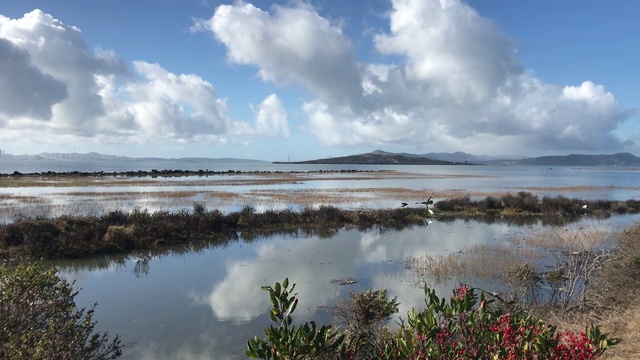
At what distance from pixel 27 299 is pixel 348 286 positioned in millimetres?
11392

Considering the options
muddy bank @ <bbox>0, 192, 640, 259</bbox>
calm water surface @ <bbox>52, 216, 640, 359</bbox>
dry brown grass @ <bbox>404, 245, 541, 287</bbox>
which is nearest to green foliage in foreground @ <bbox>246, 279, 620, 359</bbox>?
calm water surface @ <bbox>52, 216, 640, 359</bbox>

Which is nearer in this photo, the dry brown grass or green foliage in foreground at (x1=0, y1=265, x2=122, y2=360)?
green foliage in foreground at (x1=0, y1=265, x2=122, y2=360)

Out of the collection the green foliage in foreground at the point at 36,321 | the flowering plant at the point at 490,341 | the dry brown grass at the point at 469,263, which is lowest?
the dry brown grass at the point at 469,263

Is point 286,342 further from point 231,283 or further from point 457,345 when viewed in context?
point 231,283

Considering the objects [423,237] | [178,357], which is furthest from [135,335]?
A: [423,237]

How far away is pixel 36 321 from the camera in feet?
22.0

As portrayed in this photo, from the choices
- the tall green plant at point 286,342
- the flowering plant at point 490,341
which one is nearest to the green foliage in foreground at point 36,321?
the tall green plant at point 286,342

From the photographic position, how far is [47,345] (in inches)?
221

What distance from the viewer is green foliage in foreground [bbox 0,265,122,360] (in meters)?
5.33

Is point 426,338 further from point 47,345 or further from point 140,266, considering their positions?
point 140,266

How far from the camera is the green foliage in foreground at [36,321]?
5.33 meters

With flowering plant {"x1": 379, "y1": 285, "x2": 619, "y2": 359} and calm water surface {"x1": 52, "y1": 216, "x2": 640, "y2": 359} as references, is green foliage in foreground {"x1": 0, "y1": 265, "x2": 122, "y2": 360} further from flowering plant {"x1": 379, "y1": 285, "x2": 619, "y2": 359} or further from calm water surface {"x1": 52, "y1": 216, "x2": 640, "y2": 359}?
flowering plant {"x1": 379, "y1": 285, "x2": 619, "y2": 359}

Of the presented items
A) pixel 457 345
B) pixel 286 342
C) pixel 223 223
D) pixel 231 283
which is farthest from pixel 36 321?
pixel 223 223

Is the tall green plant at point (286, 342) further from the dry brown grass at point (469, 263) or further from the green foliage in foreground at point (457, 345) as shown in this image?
the dry brown grass at point (469, 263)
